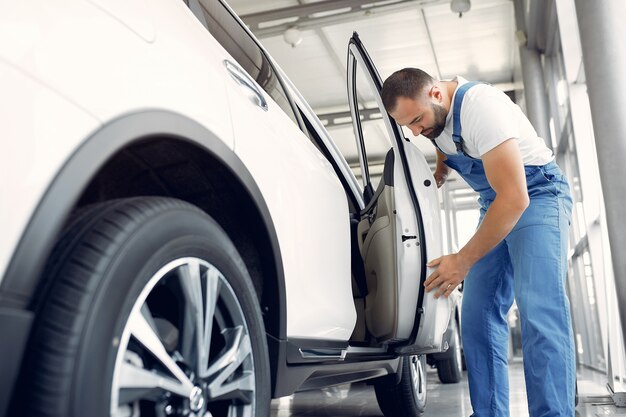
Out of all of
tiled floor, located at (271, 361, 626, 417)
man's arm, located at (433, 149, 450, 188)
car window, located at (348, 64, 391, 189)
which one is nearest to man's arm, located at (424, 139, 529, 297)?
man's arm, located at (433, 149, 450, 188)

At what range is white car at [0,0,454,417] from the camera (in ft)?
2.69

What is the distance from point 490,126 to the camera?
2.04 meters

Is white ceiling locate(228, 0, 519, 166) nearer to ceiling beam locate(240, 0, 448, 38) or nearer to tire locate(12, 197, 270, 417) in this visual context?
ceiling beam locate(240, 0, 448, 38)

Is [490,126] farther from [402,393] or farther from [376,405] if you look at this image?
[376,405]

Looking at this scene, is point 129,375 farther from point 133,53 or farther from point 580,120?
point 580,120

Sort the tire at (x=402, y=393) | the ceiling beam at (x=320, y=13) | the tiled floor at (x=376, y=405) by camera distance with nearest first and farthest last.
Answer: the tire at (x=402, y=393) → the tiled floor at (x=376, y=405) → the ceiling beam at (x=320, y=13)

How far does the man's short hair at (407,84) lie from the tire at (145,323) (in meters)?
1.23

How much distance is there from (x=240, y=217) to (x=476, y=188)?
1.29 m

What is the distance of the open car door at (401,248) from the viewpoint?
228 centimetres

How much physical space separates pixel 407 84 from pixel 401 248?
2.02ft

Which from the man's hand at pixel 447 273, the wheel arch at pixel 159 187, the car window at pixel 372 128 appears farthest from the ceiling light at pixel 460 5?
the wheel arch at pixel 159 187

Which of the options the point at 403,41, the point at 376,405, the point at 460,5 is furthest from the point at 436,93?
the point at 403,41

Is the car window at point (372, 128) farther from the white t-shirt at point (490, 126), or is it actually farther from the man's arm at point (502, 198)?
the man's arm at point (502, 198)

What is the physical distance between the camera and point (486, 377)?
93.7 inches
